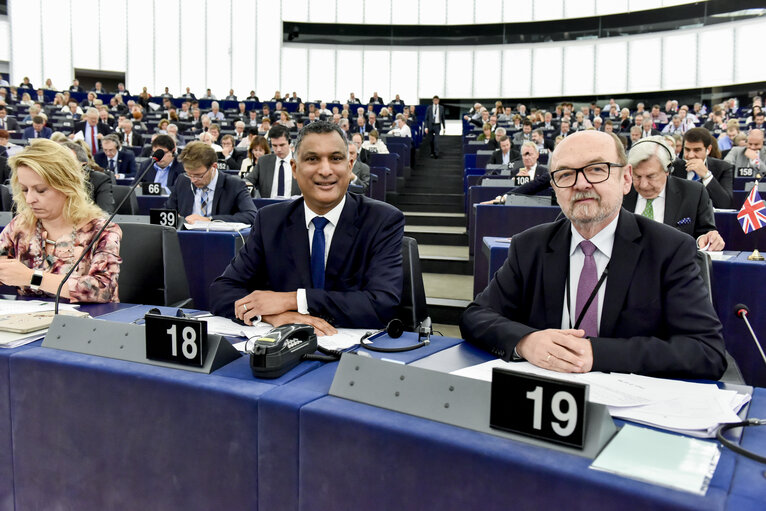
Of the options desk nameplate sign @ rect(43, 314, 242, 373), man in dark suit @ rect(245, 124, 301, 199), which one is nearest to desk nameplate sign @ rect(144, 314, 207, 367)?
desk nameplate sign @ rect(43, 314, 242, 373)

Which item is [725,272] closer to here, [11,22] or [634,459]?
[634,459]

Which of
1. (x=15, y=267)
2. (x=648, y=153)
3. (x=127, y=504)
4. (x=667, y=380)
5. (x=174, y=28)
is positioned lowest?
(x=127, y=504)

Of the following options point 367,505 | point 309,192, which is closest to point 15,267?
point 309,192

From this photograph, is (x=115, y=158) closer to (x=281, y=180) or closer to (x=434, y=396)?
(x=281, y=180)

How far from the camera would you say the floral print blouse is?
1.92 metres

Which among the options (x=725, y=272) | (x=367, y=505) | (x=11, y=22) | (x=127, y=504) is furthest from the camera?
(x=11, y=22)

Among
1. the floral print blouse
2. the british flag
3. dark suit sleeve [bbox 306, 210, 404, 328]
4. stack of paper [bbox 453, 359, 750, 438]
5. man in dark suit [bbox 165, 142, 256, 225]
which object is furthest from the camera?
man in dark suit [bbox 165, 142, 256, 225]

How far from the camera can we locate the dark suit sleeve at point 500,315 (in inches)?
50.2

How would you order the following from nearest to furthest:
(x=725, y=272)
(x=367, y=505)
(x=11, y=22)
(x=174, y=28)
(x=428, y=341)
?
(x=367, y=505) → (x=428, y=341) → (x=725, y=272) → (x=11, y=22) → (x=174, y=28)

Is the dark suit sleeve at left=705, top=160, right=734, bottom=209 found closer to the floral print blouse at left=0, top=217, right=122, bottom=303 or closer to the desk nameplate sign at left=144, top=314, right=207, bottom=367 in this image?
the floral print blouse at left=0, top=217, right=122, bottom=303

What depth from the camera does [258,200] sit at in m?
4.61

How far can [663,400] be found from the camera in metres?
0.96

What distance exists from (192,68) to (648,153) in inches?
805

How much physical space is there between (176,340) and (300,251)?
73cm
